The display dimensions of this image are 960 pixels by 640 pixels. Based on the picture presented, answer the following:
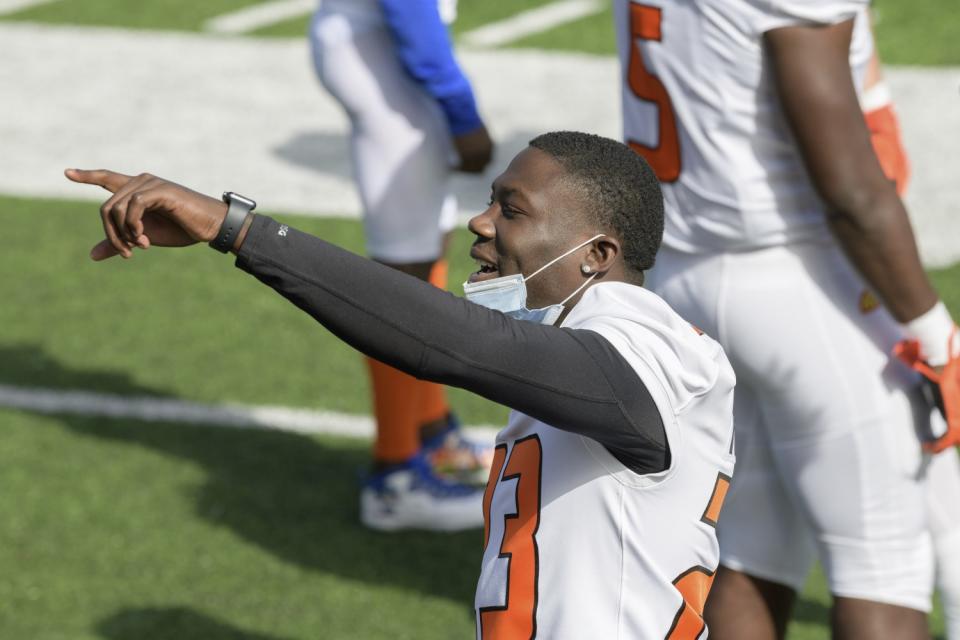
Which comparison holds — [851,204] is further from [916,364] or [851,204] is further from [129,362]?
[129,362]

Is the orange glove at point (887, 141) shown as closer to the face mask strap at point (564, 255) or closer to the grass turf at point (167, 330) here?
the face mask strap at point (564, 255)

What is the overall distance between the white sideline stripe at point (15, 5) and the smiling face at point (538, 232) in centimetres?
991

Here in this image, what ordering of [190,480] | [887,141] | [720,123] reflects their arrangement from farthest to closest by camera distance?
[190,480]
[887,141]
[720,123]

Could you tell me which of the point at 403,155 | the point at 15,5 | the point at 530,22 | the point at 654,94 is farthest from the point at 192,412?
the point at 15,5

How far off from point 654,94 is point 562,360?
1.28m

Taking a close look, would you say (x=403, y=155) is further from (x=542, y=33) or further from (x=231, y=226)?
(x=542, y=33)

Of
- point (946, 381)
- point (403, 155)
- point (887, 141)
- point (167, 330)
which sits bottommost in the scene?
point (167, 330)

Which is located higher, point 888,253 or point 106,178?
point 106,178

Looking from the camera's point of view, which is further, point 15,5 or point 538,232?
point 15,5

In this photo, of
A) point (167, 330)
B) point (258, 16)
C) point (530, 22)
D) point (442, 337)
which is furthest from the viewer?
point (258, 16)

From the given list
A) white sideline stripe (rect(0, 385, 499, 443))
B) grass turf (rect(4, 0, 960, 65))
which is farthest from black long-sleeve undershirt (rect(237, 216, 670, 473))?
grass turf (rect(4, 0, 960, 65))

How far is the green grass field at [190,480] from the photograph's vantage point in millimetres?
4352

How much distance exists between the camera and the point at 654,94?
3229 mm

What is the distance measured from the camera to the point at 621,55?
3.35 m
